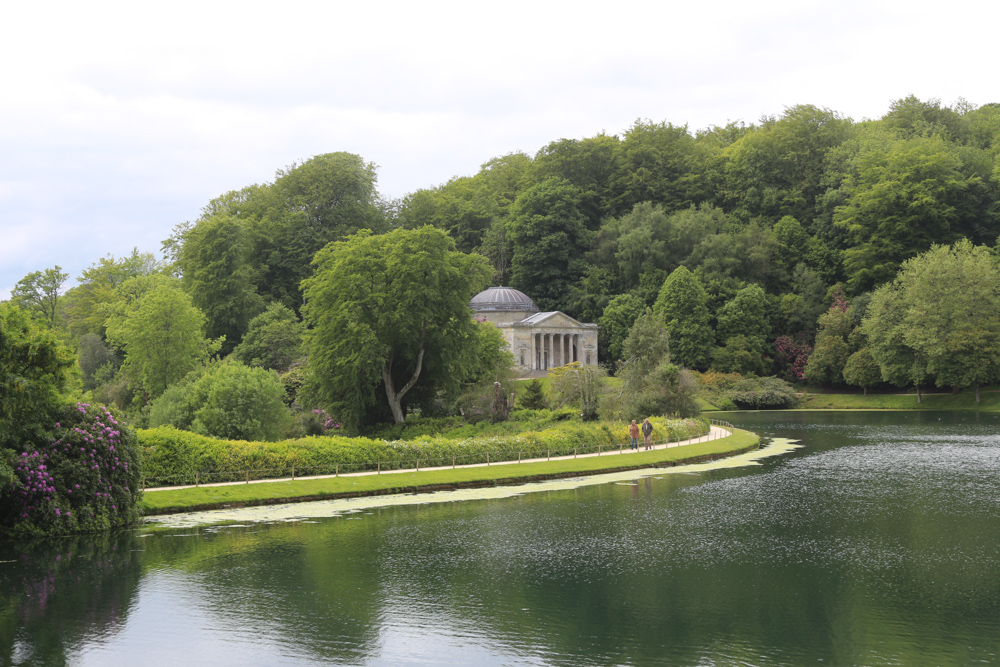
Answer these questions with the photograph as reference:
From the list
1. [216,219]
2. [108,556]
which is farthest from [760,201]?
[108,556]

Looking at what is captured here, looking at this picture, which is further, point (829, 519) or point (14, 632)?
point (829, 519)

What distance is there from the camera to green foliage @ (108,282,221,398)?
6088cm

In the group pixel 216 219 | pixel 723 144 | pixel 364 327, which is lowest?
pixel 364 327

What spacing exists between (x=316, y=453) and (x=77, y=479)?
987cm

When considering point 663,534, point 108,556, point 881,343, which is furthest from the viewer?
point 881,343

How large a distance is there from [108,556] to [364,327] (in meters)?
32.8

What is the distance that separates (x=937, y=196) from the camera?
87438 mm

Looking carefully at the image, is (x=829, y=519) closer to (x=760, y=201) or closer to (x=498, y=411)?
(x=498, y=411)

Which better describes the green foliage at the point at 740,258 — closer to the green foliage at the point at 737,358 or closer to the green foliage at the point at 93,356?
the green foliage at the point at 737,358

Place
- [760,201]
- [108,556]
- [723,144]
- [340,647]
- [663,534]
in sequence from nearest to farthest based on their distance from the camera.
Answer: [340,647]
[108,556]
[663,534]
[760,201]
[723,144]

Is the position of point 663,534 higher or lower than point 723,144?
lower

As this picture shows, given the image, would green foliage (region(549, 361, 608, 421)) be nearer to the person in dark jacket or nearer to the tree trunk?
the person in dark jacket

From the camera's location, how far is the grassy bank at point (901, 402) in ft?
238

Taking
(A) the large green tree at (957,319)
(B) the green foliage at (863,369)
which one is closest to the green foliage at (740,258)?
(B) the green foliage at (863,369)
